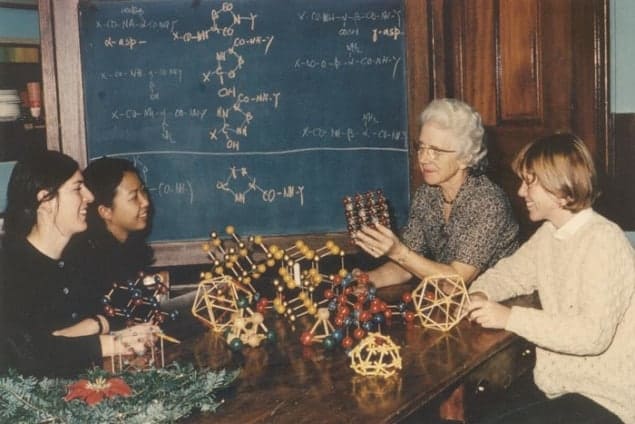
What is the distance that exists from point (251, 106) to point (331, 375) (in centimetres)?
194

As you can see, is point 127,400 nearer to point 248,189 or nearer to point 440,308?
point 440,308

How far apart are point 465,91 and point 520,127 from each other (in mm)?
344

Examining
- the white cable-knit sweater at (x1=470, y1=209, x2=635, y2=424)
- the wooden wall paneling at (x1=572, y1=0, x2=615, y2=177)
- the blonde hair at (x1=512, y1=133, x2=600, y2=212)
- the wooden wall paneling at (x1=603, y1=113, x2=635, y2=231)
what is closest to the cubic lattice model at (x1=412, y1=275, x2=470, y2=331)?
the white cable-knit sweater at (x1=470, y1=209, x2=635, y2=424)

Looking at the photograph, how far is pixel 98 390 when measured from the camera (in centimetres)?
174

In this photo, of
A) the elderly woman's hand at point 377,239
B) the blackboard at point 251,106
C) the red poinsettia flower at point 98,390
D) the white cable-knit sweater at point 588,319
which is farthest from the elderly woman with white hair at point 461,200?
the red poinsettia flower at point 98,390

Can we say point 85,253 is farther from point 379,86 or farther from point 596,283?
point 596,283

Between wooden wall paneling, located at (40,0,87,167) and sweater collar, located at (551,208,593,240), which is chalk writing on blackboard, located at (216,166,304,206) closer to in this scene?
wooden wall paneling, located at (40,0,87,167)

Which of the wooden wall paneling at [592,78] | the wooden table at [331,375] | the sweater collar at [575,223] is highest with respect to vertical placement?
the wooden wall paneling at [592,78]

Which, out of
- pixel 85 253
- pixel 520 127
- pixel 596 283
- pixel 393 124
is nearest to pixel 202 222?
pixel 85 253

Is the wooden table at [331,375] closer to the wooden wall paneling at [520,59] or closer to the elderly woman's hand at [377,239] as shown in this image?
the elderly woman's hand at [377,239]

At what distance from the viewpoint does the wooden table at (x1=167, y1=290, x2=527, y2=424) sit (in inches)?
73.2

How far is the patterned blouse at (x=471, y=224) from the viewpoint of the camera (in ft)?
10.7

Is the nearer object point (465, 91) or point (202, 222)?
point (202, 222)

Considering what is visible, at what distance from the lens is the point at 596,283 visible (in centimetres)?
239
